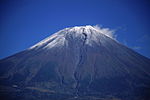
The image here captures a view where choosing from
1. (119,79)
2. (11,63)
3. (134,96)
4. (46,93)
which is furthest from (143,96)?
(11,63)

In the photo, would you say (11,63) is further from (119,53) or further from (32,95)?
(119,53)

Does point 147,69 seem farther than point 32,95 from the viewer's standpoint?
Yes

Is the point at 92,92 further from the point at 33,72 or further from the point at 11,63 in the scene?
the point at 11,63

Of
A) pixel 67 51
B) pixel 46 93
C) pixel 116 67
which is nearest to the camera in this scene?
pixel 46 93

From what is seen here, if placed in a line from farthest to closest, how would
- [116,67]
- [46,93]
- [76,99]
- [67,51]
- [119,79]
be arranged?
[67,51] → [116,67] → [119,79] → [46,93] → [76,99]

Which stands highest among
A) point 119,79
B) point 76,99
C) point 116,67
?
point 116,67

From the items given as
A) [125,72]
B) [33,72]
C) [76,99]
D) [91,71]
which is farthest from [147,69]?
[33,72]

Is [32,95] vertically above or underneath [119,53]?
underneath
